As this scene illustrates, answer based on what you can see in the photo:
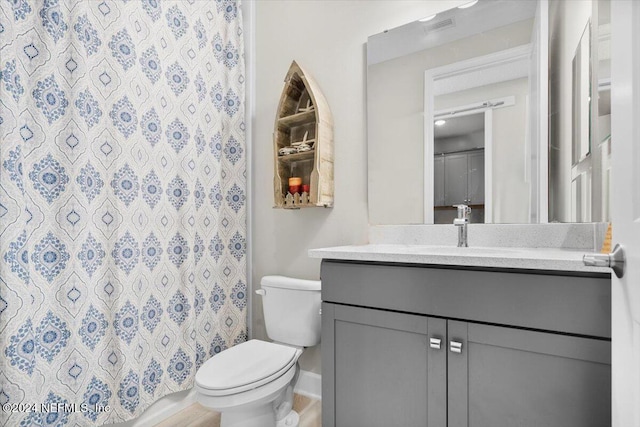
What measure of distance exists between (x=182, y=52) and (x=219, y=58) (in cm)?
25

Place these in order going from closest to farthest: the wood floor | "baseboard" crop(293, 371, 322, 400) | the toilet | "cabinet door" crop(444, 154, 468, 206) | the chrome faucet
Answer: the toilet, the chrome faucet, "cabinet door" crop(444, 154, 468, 206), the wood floor, "baseboard" crop(293, 371, 322, 400)

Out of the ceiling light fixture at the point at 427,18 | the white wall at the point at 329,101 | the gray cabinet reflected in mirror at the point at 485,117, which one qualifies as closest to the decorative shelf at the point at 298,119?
the white wall at the point at 329,101

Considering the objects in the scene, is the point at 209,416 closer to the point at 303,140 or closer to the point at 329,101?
the point at 303,140

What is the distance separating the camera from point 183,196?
5.71 feet


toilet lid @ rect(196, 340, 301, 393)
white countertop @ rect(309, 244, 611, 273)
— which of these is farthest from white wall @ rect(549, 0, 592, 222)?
toilet lid @ rect(196, 340, 301, 393)

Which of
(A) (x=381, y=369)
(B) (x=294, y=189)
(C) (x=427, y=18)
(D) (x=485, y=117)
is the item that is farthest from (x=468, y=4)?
(A) (x=381, y=369)

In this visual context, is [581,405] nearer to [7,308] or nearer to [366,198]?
[366,198]

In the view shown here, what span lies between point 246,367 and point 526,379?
1044mm

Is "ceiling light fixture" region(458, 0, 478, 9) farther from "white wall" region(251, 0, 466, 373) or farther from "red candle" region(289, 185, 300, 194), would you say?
"red candle" region(289, 185, 300, 194)

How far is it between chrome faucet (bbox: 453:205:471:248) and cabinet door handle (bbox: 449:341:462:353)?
0.51m

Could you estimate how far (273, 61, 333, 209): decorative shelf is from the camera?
5.69 ft

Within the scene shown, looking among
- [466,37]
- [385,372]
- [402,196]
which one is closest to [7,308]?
[385,372]

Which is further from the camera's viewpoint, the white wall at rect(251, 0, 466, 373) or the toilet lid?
the white wall at rect(251, 0, 466, 373)

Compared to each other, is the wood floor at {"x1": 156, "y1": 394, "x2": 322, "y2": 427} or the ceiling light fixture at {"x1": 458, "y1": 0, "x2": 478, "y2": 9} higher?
the ceiling light fixture at {"x1": 458, "y1": 0, "x2": 478, "y2": 9}
